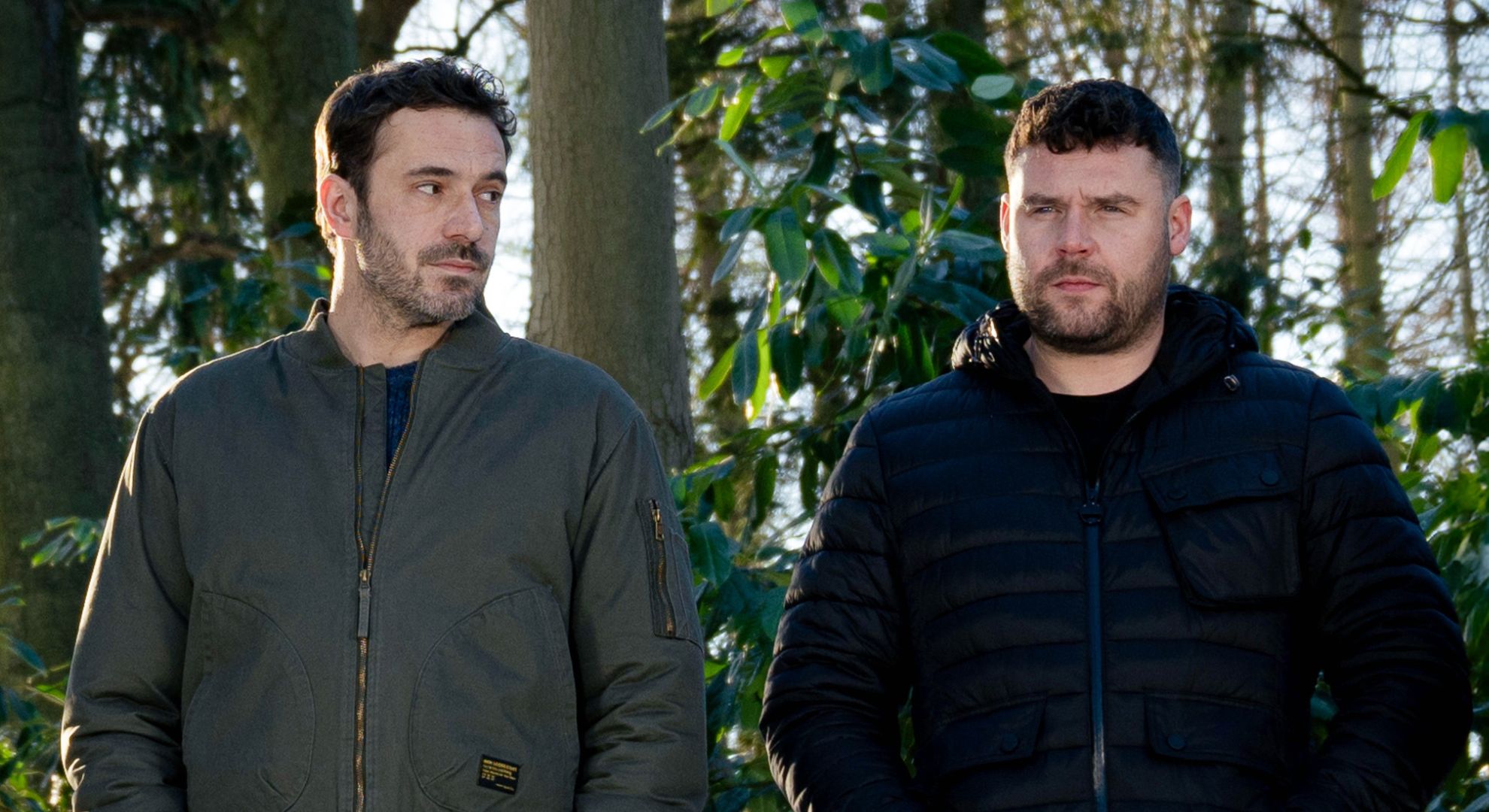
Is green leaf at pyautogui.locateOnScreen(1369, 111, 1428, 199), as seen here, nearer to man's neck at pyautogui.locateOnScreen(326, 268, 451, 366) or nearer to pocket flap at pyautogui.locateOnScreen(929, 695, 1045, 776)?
pocket flap at pyautogui.locateOnScreen(929, 695, 1045, 776)

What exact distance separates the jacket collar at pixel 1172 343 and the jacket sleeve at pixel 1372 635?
169mm

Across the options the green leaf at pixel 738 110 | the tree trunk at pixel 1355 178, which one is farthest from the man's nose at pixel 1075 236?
the tree trunk at pixel 1355 178

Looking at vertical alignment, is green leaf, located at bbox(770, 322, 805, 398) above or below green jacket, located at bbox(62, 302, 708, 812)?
above

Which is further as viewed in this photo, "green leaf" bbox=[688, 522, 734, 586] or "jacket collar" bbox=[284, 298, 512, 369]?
"green leaf" bbox=[688, 522, 734, 586]

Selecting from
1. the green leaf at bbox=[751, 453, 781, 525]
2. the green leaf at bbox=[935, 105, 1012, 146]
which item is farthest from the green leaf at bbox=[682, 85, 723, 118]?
the green leaf at bbox=[751, 453, 781, 525]

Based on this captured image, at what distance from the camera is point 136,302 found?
10.1 meters

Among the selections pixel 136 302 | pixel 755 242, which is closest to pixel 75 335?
pixel 136 302

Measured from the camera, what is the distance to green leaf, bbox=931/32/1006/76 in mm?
3967

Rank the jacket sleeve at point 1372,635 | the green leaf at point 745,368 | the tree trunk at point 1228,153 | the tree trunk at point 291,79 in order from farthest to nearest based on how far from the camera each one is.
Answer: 1. the tree trunk at point 1228,153
2. the tree trunk at point 291,79
3. the green leaf at point 745,368
4. the jacket sleeve at point 1372,635

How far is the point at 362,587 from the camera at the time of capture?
2.52 meters

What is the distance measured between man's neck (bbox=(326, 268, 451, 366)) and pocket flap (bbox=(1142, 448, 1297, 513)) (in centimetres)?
107

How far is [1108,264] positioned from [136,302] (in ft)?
27.3

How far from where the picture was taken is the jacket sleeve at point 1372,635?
2445mm

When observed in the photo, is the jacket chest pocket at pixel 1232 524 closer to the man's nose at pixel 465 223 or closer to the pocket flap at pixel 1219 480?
the pocket flap at pixel 1219 480
